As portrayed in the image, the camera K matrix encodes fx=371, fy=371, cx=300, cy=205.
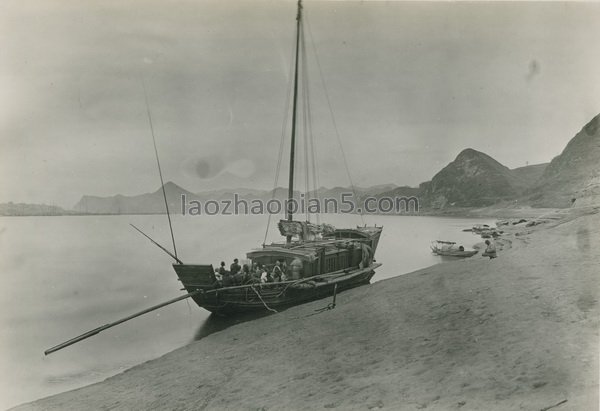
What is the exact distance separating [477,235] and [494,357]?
139 feet

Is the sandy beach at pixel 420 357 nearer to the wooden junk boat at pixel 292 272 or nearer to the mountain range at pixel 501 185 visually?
the wooden junk boat at pixel 292 272

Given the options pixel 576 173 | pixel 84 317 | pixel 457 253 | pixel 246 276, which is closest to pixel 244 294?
pixel 246 276

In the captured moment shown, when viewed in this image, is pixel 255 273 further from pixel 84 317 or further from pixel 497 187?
pixel 497 187

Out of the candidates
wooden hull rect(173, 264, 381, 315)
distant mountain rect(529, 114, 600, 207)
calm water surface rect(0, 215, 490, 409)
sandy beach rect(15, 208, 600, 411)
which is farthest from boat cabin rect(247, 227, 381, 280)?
distant mountain rect(529, 114, 600, 207)

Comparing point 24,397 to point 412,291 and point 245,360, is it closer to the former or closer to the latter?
point 245,360

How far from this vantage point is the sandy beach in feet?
16.4

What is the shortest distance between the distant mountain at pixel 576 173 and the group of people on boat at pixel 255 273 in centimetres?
1035

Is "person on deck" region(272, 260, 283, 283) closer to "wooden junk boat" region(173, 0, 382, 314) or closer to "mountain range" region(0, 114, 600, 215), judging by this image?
"wooden junk boat" region(173, 0, 382, 314)

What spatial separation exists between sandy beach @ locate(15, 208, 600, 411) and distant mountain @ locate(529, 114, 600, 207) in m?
3.09

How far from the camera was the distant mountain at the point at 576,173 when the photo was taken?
1252 centimetres

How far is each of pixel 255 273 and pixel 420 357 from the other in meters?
8.84

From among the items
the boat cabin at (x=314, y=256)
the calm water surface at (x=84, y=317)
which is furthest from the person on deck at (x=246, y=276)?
the calm water surface at (x=84, y=317)

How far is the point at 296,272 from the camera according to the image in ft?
47.9

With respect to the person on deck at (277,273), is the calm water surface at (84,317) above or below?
below
